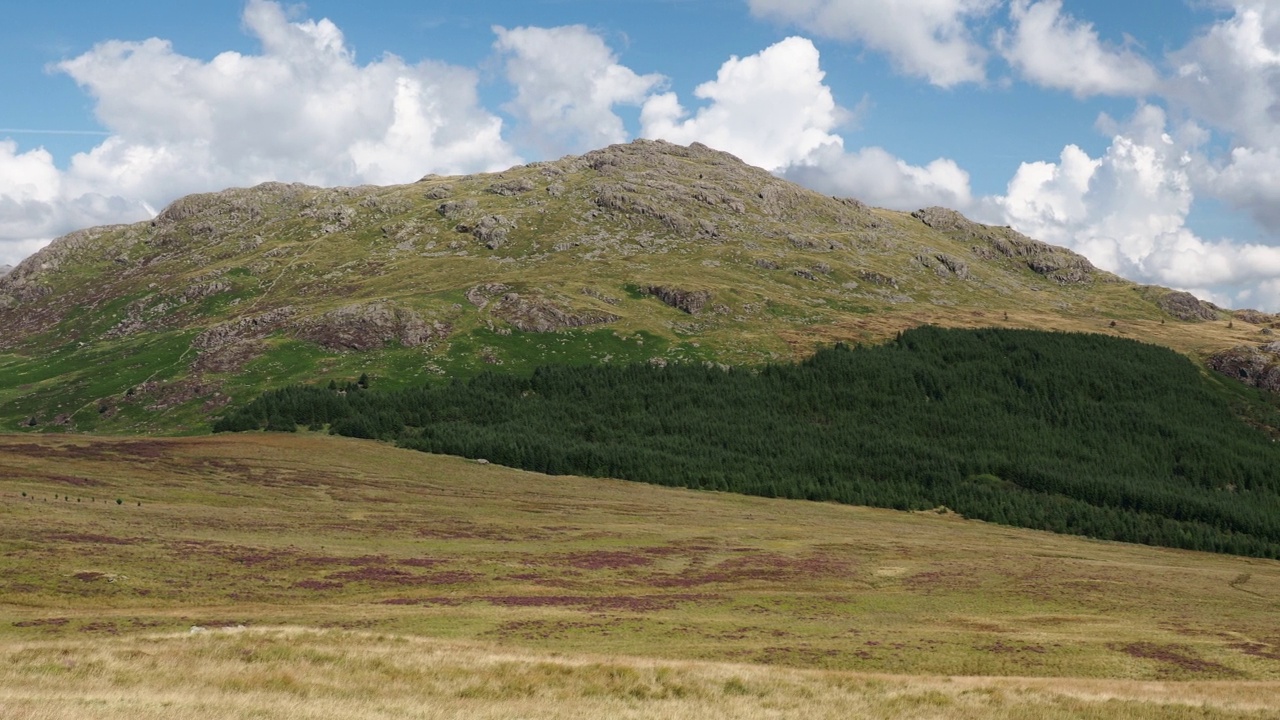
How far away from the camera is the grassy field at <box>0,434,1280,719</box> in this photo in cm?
3553

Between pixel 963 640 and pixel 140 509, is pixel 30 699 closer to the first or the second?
pixel 963 640

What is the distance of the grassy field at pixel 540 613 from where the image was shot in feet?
117

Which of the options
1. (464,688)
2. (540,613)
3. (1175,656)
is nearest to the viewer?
(464,688)

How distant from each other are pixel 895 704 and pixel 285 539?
220 ft

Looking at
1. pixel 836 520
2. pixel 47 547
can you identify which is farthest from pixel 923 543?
pixel 47 547

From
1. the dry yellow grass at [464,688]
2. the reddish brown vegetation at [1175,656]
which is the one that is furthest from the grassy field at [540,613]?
the reddish brown vegetation at [1175,656]

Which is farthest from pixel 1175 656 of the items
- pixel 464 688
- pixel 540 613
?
pixel 464 688

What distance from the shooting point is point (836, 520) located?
164m

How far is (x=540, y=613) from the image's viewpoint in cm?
6175

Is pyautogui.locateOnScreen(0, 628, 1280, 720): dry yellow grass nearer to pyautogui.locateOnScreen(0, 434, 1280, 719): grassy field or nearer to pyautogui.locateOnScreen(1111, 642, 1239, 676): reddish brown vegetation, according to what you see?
pyautogui.locateOnScreen(0, 434, 1280, 719): grassy field

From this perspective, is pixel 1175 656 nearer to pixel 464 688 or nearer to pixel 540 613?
pixel 540 613

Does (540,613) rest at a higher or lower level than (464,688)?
lower

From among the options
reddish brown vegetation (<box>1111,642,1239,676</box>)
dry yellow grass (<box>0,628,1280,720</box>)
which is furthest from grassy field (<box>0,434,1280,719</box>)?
reddish brown vegetation (<box>1111,642,1239,676</box>)

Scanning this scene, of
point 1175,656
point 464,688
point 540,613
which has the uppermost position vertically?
point 464,688
